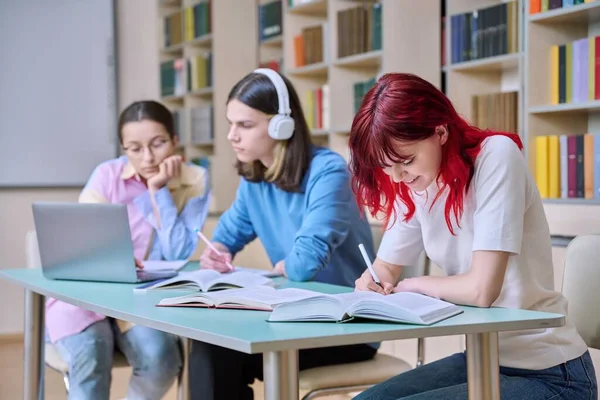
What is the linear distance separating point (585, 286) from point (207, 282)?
806 mm

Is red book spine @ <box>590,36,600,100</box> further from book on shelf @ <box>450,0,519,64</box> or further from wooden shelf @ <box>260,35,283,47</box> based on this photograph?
wooden shelf @ <box>260,35,283,47</box>

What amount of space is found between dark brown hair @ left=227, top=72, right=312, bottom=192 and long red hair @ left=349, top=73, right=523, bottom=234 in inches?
26.1

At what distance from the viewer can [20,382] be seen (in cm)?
363

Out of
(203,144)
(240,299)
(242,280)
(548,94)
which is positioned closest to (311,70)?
(203,144)

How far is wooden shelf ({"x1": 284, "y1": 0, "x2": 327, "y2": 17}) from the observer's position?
441cm

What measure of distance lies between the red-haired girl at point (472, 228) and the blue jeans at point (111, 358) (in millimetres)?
866

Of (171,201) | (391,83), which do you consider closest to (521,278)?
(391,83)

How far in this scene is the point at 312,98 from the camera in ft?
14.8

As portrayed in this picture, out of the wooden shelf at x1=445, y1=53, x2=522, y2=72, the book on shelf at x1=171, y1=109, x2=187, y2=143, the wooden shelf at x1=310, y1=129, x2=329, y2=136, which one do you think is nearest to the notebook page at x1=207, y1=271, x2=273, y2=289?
the wooden shelf at x1=445, y1=53, x2=522, y2=72

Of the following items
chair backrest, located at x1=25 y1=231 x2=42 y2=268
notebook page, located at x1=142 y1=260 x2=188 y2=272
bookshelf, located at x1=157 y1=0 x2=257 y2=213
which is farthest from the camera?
bookshelf, located at x1=157 y1=0 x2=257 y2=213

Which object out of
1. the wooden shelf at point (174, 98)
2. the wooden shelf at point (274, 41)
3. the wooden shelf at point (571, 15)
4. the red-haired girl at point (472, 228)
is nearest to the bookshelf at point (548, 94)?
the wooden shelf at point (571, 15)

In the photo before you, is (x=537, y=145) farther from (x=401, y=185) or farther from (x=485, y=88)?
(x=401, y=185)

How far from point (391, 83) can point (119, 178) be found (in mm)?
1337

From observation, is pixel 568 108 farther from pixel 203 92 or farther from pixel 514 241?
pixel 203 92
